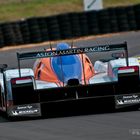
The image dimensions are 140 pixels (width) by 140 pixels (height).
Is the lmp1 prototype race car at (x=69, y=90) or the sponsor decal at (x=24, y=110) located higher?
the lmp1 prototype race car at (x=69, y=90)

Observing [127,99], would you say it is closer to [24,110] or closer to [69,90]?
[69,90]

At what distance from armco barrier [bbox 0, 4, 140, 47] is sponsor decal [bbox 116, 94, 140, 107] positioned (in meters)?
15.1

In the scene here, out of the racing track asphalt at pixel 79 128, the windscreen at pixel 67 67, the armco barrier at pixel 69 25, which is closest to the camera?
the racing track asphalt at pixel 79 128

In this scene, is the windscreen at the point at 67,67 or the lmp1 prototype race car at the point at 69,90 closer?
the lmp1 prototype race car at the point at 69,90

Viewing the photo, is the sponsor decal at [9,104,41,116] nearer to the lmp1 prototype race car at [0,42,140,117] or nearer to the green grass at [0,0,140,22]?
the lmp1 prototype race car at [0,42,140,117]

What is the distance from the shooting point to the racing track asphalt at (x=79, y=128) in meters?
9.26

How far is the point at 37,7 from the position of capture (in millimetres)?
40094

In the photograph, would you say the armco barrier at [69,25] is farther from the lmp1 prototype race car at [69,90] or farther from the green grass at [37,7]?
the lmp1 prototype race car at [69,90]

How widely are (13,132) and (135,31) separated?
20.4 meters

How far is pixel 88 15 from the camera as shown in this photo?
28312 millimetres

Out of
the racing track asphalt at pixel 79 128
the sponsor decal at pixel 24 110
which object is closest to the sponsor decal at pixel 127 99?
the racing track asphalt at pixel 79 128

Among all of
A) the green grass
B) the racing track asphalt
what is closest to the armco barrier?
the green grass

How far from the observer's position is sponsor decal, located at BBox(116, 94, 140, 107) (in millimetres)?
11898

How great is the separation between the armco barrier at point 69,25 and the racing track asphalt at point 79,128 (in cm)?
1487
